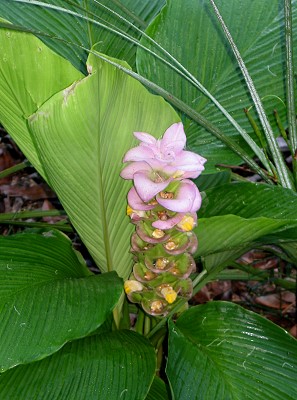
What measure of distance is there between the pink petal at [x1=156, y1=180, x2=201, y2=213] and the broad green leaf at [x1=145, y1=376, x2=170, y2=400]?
0.36 metres

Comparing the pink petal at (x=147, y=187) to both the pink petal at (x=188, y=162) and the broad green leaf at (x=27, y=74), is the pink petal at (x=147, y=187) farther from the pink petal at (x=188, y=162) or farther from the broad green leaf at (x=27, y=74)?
the broad green leaf at (x=27, y=74)

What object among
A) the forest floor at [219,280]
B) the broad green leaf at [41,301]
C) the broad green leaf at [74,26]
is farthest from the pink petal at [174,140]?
the forest floor at [219,280]

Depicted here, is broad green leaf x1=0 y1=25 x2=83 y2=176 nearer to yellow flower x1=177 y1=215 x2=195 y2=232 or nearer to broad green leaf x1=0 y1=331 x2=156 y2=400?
yellow flower x1=177 y1=215 x2=195 y2=232

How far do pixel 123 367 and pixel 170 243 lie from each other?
7.5 inches

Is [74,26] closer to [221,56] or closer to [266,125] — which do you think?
[221,56]

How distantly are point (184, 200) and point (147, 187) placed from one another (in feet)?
0.17

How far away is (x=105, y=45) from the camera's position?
3.77 feet

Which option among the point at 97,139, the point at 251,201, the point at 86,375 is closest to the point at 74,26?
the point at 97,139

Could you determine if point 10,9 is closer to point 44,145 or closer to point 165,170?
point 44,145

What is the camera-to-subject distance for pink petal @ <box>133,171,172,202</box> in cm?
77

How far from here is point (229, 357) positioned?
0.88 meters

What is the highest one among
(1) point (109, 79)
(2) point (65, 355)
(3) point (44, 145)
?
(1) point (109, 79)

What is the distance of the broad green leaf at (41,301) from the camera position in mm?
771

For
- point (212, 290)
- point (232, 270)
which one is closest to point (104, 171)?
point (232, 270)
